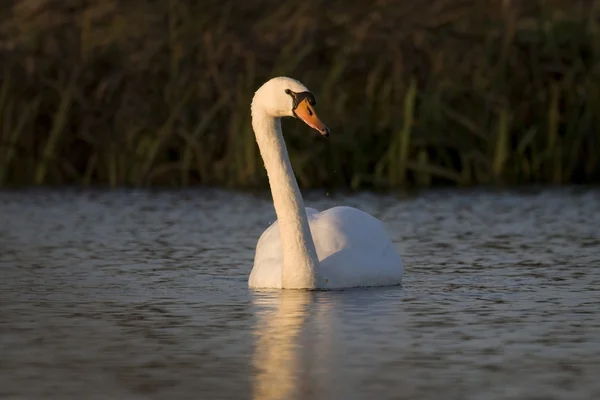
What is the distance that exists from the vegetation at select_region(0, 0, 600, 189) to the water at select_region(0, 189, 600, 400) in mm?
2196

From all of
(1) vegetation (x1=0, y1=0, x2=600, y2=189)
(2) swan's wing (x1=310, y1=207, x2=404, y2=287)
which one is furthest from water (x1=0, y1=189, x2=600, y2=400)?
(1) vegetation (x1=0, y1=0, x2=600, y2=189)

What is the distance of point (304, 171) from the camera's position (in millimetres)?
20266

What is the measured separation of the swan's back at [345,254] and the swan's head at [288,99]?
890mm

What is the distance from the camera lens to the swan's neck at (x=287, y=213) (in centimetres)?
1151

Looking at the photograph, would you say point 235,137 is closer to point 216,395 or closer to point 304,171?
point 304,171

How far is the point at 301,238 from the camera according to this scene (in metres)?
11.5

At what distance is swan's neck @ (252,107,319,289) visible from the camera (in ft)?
37.8

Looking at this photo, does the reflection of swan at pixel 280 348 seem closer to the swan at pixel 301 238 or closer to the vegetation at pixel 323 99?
the swan at pixel 301 238

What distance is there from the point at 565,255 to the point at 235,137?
6848mm

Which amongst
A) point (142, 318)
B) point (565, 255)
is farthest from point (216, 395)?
point (565, 255)

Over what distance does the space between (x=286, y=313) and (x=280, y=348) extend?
4.67 ft

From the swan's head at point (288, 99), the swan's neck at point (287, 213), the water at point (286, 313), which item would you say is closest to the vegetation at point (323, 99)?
the water at point (286, 313)

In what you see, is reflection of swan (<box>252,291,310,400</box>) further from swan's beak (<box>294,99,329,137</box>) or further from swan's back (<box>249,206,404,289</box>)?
swan's beak (<box>294,99,329,137</box>)

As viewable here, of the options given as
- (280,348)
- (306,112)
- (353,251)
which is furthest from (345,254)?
(280,348)
